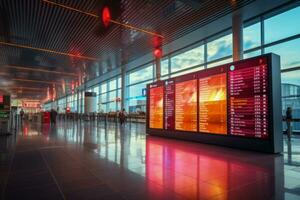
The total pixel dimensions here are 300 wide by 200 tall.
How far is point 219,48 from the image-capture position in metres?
13.6

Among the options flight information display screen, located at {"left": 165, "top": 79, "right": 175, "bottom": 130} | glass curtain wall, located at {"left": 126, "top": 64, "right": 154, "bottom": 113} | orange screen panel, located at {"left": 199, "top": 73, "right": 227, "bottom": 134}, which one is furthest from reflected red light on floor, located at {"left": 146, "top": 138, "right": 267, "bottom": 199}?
glass curtain wall, located at {"left": 126, "top": 64, "right": 154, "bottom": 113}

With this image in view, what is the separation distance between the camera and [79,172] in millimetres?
4086

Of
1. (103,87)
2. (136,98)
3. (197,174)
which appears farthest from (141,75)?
(197,174)

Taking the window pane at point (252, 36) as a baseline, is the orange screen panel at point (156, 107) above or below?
below

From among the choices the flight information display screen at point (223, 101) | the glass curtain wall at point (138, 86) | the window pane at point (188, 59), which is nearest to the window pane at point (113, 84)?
the glass curtain wall at point (138, 86)

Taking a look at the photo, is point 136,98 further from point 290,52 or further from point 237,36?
point 290,52

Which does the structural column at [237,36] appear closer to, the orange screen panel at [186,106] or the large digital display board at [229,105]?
the large digital display board at [229,105]

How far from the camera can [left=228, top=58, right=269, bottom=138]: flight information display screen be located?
249 inches

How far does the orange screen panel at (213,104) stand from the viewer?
7441mm

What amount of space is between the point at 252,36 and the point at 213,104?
609 centimetres

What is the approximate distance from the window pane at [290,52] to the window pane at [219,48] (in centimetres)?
288

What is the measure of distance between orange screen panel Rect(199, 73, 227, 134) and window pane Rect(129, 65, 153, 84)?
→ 12.9 meters

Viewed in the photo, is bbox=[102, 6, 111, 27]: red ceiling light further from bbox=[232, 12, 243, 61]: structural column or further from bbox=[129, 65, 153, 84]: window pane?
bbox=[129, 65, 153, 84]: window pane

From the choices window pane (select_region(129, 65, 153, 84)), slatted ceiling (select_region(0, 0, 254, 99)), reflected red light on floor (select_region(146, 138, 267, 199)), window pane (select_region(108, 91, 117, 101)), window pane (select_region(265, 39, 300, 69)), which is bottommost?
reflected red light on floor (select_region(146, 138, 267, 199))
